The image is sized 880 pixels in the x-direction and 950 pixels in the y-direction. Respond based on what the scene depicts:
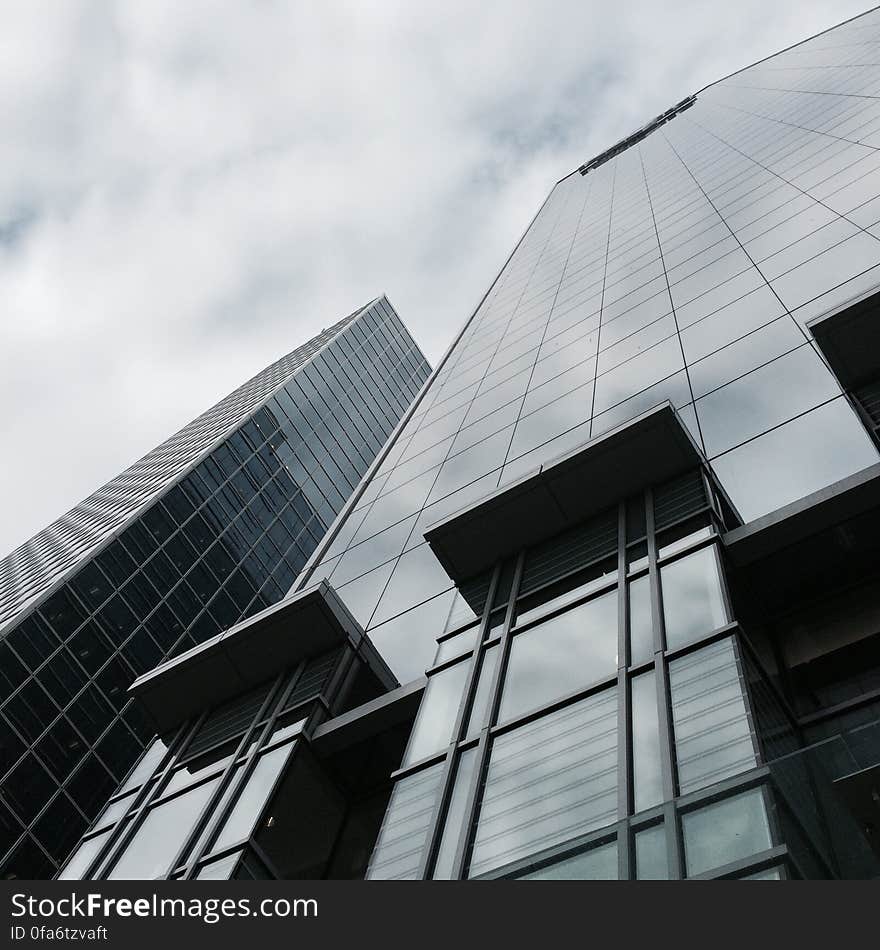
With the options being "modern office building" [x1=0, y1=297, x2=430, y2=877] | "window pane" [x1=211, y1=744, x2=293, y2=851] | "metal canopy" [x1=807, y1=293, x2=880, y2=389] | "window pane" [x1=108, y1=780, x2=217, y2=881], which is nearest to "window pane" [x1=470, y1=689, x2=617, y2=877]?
"window pane" [x1=211, y1=744, x2=293, y2=851]

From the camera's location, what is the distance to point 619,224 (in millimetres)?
43844

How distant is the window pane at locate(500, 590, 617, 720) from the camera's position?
42.7 ft

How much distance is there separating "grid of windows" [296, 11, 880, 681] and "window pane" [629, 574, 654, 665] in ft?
7.37

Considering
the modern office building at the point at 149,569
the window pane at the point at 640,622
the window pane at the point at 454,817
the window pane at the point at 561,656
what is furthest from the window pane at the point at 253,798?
the modern office building at the point at 149,569

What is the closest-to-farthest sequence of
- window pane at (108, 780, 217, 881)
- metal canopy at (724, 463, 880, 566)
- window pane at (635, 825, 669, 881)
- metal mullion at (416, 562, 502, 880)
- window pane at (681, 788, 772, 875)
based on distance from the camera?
window pane at (681, 788, 772, 875) → window pane at (635, 825, 669, 881) → metal mullion at (416, 562, 502, 880) → metal canopy at (724, 463, 880, 566) → window pane at (108, 780, 217, 881)

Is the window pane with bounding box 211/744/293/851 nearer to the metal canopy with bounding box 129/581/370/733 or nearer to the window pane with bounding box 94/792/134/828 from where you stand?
the metal canopy with bounding box 129/581/370/733

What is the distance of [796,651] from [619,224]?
33.6 meters

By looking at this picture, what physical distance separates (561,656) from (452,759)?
2.09 metres

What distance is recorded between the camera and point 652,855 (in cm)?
905

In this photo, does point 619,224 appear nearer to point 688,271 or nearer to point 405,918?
point 688,271

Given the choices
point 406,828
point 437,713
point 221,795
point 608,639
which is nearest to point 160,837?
point 221,795

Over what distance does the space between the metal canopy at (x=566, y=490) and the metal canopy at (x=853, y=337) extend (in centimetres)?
258

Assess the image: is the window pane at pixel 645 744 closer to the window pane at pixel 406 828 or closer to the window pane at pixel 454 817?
the window pane at pixel 454 817

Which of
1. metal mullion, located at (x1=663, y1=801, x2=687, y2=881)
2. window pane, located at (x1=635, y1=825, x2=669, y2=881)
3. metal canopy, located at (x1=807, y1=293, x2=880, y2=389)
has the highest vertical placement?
metal canopy, located at (x1=807, y1=293, x2=880, y2=389)
